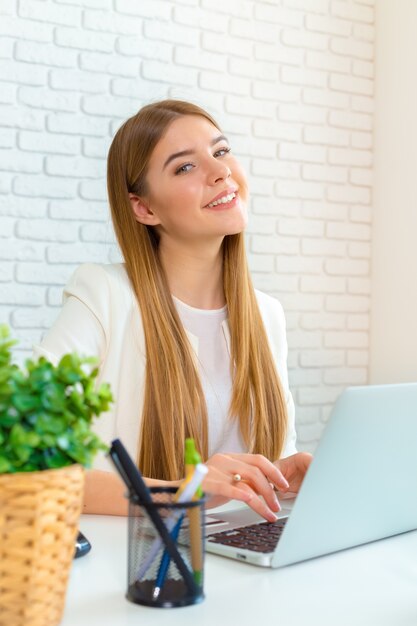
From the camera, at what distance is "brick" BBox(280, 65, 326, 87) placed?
349cm

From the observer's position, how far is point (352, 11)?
12.1ft

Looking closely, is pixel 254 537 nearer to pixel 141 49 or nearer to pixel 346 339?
pixel 141 49

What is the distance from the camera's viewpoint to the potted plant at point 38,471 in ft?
2.35

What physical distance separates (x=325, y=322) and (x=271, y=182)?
2.09 feet

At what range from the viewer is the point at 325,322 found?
360 centimetres

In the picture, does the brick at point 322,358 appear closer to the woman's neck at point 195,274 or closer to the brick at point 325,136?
the brick at point 325,136

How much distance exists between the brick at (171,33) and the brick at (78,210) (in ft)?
2.06

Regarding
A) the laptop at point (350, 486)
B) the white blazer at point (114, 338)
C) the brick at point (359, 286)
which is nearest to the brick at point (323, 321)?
the brick at point (359, 286)

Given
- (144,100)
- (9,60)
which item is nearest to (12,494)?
(9,60)

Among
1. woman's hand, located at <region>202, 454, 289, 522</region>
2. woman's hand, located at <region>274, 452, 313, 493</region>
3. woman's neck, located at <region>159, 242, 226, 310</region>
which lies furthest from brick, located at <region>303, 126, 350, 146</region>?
woman's hand, located at <region>202, 454, 289, 522</region>

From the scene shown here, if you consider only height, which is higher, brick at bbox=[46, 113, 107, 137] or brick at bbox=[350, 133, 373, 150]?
brick at bbox=[350, 133, 373, 150]

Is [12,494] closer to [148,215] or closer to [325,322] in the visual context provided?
[148,215]

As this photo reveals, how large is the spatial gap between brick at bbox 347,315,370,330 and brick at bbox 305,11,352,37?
121 cm

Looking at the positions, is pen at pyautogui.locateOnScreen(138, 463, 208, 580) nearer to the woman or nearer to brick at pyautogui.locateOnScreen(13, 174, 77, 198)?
the woman
